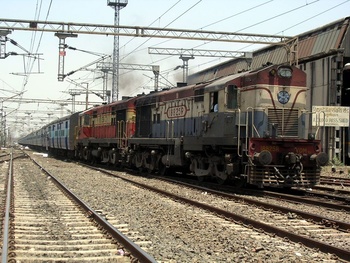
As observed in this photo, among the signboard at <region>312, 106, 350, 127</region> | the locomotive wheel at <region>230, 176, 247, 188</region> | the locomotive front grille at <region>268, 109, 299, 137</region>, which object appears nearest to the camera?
the locomotive front grille at <region>268, 109, 299, 137</region>

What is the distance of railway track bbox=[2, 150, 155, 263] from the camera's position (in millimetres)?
5668

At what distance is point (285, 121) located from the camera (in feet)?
42.5

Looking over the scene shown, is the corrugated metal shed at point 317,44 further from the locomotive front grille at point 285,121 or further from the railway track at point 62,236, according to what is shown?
the railway track at point 62,236

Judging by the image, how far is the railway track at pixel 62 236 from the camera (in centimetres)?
567

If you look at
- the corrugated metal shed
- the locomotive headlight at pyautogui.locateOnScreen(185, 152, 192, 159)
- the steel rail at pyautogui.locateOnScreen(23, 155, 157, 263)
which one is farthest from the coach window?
the corrugated metal shed

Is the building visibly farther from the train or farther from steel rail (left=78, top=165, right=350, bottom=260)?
steel rail (left=78, top=165, right=350, bottom=260)

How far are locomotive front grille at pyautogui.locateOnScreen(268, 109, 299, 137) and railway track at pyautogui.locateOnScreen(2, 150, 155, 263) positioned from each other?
19.7 feet

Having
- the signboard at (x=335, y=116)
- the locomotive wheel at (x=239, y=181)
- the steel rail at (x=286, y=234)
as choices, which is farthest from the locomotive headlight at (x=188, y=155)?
the signboard at (x=335, y=116)

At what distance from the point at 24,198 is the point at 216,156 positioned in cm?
580

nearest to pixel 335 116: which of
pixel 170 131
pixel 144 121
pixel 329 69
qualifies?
pixel 329 69

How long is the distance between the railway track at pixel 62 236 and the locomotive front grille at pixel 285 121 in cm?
600

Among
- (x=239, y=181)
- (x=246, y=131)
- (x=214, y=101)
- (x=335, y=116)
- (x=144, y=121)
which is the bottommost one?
(x=239, y=181)

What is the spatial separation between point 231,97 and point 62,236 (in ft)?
24.7

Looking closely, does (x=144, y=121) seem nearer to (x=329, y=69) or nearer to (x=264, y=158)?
(x=264, y=158)
